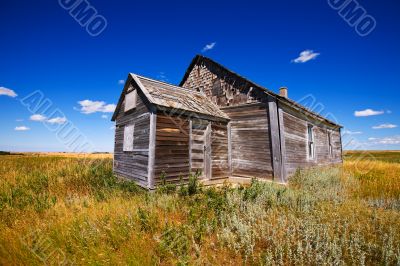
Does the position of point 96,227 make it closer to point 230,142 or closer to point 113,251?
point 113,251

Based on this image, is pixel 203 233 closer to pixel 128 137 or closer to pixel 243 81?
pixel 128 137

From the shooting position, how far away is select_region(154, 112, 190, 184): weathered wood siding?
821 centimetres

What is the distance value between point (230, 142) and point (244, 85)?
302 cm

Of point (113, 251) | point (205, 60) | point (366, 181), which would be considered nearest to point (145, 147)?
point (113, 251)

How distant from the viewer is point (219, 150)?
1067 cm

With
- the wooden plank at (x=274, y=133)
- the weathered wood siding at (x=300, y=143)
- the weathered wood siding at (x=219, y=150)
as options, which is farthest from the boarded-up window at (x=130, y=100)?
the weathered wood siding at (x=300, y=143)

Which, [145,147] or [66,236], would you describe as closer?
[66,236]

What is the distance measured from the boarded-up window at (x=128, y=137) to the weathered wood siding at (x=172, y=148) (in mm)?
2202

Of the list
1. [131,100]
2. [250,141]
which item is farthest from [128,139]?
[250,141]

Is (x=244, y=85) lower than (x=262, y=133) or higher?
higher

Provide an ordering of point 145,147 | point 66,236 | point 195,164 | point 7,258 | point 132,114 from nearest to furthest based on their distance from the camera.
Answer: point 7,258
point 66,236
point 145,147
point 195,164
point 132,114

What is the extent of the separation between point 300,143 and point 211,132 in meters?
5.21

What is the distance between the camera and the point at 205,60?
13.4 metres

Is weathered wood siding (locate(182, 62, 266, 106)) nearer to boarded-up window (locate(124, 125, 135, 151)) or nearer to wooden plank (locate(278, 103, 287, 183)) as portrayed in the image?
wooden plank (locate(278, 103, 287, 183))
